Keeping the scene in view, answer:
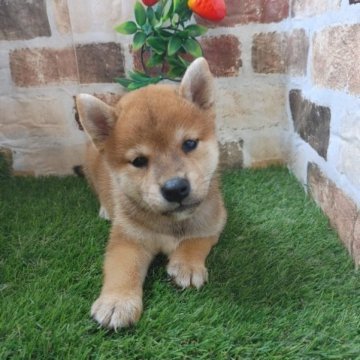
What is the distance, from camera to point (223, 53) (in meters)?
2.00

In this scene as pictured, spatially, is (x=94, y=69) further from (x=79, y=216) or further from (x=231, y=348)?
(x=231, y=348)

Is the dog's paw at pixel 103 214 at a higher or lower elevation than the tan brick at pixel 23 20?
lower

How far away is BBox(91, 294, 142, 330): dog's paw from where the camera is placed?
3.38 feet

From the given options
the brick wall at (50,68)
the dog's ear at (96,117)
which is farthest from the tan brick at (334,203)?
the brick wall at (50,68)

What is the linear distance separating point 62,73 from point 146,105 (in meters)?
0.93

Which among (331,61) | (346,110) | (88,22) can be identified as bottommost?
(346,110)

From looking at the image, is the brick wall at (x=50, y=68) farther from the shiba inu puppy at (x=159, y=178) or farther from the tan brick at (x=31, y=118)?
the shiba inu puppy at (x=159, y=178)

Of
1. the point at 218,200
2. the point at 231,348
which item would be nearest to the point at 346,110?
the point at 218,200

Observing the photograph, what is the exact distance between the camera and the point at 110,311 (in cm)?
105

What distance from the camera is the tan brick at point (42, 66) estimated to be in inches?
79.8

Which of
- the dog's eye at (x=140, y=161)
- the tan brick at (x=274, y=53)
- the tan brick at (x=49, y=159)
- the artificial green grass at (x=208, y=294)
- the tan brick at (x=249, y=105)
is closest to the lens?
the artificial green grass at (x=208, y=294)

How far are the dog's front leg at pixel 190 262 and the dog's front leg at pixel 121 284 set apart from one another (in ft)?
0.32

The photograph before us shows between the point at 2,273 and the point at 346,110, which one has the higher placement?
the point at 346,110

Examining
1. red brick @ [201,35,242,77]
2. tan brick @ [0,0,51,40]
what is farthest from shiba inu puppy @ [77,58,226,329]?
tan brick @ [0,0,51,40]
